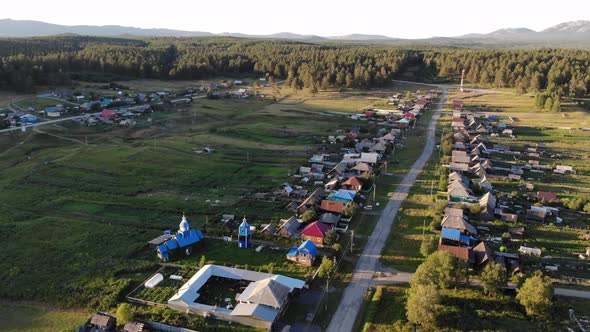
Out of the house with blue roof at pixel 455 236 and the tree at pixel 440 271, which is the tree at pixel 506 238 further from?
the tree at pixel 440 271

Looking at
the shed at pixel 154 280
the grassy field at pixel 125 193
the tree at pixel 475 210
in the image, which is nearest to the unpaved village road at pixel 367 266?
the grassy field at pixel 125 193

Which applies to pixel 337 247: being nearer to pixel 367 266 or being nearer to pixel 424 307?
pixel 367 266

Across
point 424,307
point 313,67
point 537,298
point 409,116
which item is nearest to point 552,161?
point 409,116

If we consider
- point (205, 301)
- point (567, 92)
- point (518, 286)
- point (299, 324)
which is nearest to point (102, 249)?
point (205, 301)

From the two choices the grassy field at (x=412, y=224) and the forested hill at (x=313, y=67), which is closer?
the grassy field at (x=412, y=224)

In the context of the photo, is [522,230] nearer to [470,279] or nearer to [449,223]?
[449,223]

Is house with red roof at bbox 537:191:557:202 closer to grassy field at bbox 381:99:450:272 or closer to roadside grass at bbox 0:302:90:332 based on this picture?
grassy field at bbox 381:99:450:272
